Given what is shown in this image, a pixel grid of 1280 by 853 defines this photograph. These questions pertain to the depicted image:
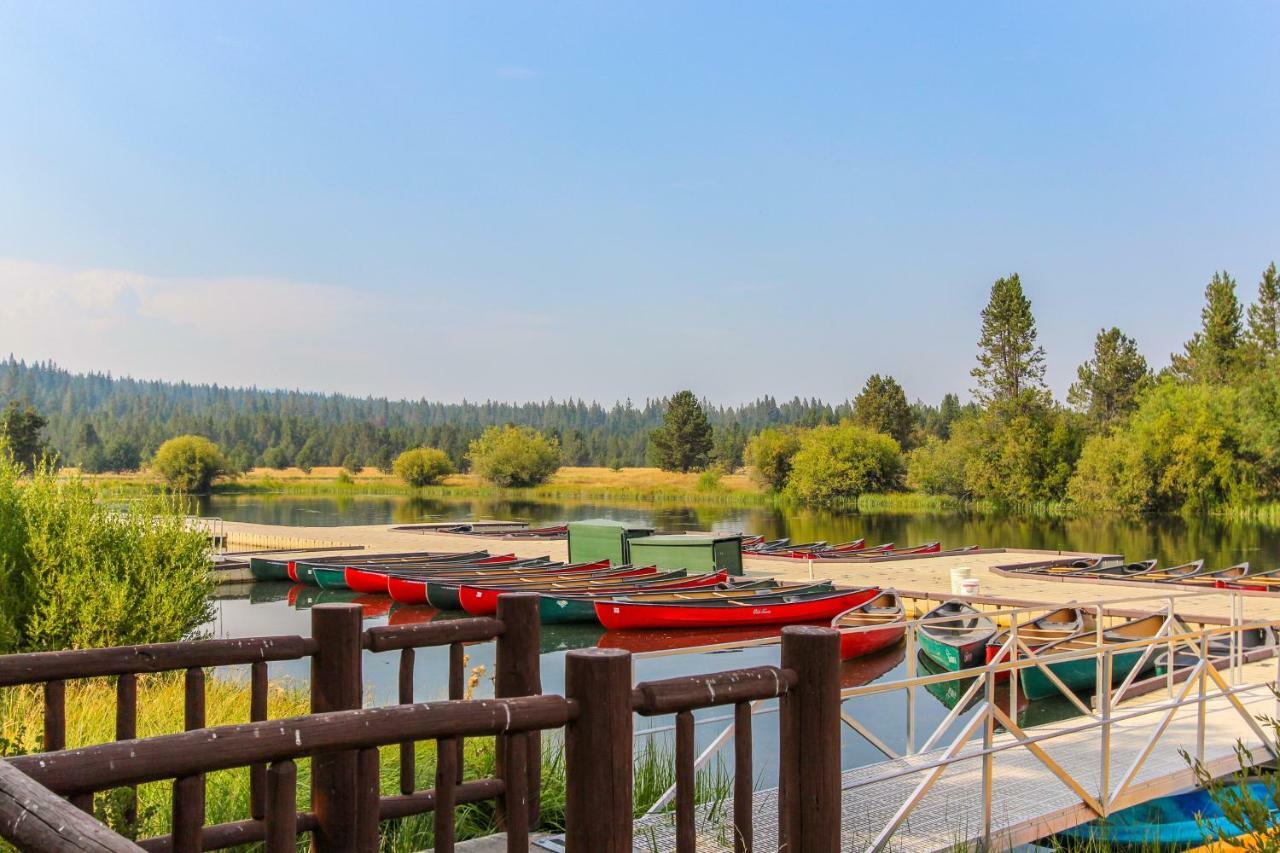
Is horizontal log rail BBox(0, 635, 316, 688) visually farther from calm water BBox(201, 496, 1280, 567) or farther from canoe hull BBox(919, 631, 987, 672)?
calm water BBox(201, 496, 1280, 567)

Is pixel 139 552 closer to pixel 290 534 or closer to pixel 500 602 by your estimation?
pixel 500 602

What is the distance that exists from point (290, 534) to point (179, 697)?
31.1 meters

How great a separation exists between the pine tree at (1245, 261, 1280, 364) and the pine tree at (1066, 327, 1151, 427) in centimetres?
981

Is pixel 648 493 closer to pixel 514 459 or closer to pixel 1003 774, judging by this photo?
pixel 514 459

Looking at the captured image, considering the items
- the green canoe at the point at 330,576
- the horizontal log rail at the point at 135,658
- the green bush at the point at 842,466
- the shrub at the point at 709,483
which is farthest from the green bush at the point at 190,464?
the horizontal log rail at the point at 135,658

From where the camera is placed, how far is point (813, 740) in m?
3.60

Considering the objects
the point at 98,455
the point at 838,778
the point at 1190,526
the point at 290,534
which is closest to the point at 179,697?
the point at 838,778

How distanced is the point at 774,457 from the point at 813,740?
260 feet

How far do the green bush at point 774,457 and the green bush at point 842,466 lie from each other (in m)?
3.20

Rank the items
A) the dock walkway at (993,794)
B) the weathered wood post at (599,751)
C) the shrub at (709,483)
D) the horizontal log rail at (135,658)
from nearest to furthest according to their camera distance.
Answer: the weathered wood post at (599,751) → the horizontal log rail at (135,658) → the dock walkway at (993,794) → the shrub at (709,483)

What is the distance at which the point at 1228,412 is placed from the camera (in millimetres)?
59438

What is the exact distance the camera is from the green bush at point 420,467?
328ft

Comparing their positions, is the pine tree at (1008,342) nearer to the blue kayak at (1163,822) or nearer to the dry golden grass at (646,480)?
the dry golden grass at (646,480)

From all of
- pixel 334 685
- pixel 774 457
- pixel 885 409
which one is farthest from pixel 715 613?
pixel 885 409
